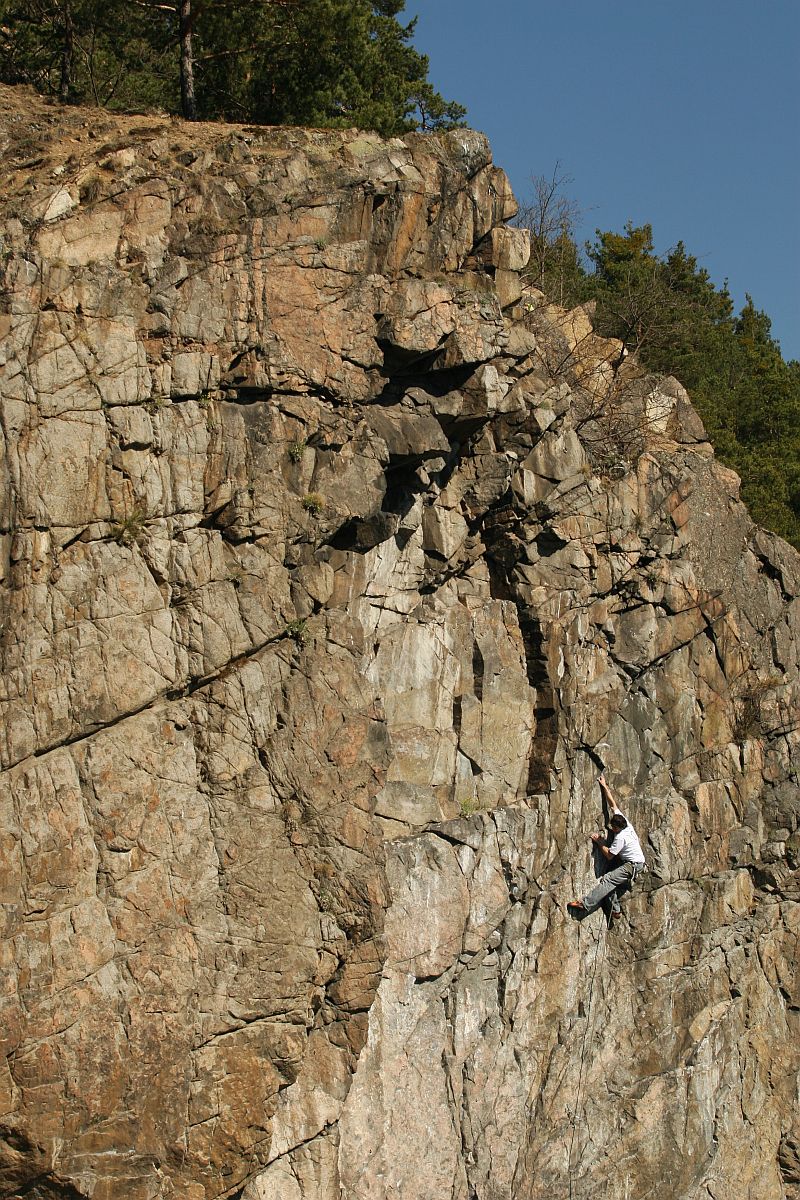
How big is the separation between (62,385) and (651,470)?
966 cm

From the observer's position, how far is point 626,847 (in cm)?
1588

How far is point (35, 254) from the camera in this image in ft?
38.2

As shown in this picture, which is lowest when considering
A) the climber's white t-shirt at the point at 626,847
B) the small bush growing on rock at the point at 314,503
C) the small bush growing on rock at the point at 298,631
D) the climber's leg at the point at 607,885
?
the climber's leg at the point at 607,885

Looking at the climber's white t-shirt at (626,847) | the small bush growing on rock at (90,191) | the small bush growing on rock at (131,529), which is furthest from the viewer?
the climber's white t-shirt at (626,847)

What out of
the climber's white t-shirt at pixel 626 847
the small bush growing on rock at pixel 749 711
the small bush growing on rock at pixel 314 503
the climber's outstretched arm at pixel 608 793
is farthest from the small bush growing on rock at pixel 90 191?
the small bush growing on rock at pixel 749 711

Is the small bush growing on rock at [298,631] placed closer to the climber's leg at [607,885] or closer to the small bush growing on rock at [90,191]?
the small bush growing on rock at [90,191]

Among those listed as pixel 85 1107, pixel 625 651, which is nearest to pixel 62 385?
pixel 85 1107

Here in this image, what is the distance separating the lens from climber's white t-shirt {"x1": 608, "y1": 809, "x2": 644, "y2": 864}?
52.1 ft

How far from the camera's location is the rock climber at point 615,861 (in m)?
15.8

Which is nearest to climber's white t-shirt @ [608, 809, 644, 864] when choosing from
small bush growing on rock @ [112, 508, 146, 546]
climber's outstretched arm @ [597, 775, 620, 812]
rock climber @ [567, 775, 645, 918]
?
rock climber @ [567, 775, 645, 918]

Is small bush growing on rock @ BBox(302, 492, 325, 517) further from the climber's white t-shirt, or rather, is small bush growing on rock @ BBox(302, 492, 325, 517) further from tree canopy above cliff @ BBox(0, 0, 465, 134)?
tree canopy above cliff @ BBox(0, 0, 465, 134)

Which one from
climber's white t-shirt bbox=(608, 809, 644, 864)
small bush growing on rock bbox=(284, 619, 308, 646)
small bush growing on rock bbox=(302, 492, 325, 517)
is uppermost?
small bush growing on rock bbox=(302, 492, 325, 517)

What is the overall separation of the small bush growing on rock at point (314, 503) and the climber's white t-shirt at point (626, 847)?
6604mm

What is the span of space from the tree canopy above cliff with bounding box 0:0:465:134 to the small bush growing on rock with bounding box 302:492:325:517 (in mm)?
7631
